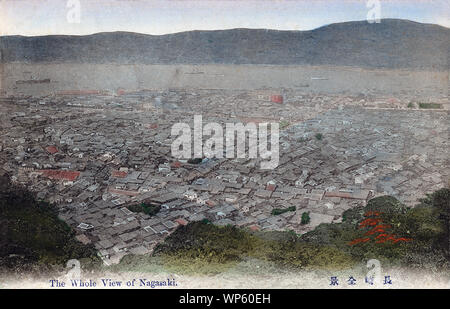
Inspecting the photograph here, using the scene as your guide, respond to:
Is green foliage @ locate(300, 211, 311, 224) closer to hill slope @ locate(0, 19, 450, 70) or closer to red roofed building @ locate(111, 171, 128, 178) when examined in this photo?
hill slope @ locate(0, 19, 450, 70)

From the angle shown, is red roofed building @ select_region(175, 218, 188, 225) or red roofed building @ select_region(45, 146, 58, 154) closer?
red roofed building @ select_region(175, 218, 188, 225)

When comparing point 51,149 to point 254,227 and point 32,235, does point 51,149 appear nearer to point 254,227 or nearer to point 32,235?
point 32,235

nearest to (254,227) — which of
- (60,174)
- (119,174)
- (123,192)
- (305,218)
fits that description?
(305,218)

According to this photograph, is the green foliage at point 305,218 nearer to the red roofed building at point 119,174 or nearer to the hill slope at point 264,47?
the hill slope at point 264,47

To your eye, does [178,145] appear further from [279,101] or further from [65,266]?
[65,266]

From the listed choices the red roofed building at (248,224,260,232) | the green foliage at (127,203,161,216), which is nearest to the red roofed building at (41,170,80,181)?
the green foliage at (127,203,161,216)
